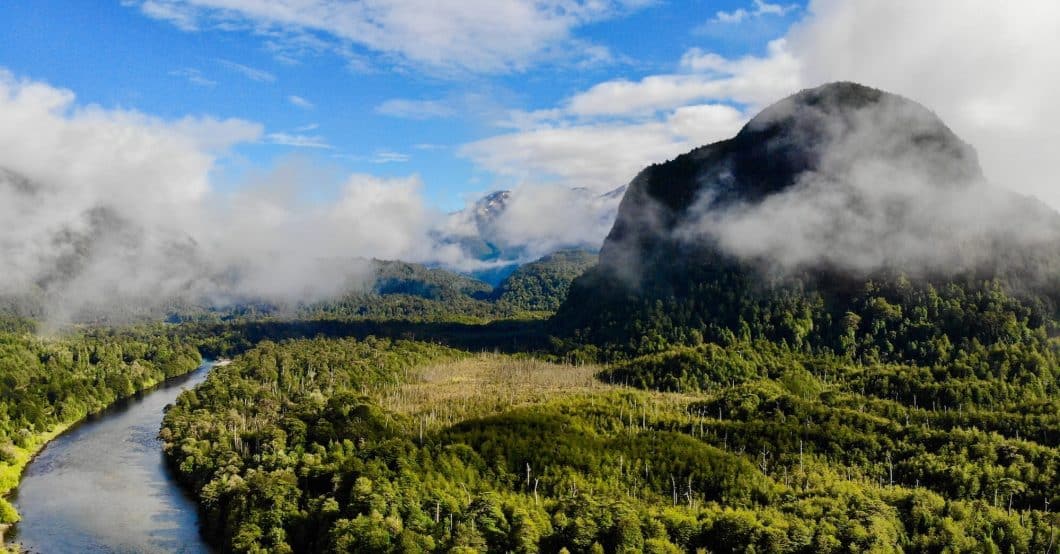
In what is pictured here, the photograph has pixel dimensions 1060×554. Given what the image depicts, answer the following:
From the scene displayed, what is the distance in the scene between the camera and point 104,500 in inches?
4028

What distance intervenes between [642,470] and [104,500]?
3013 inches

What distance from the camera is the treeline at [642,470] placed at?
226 ft

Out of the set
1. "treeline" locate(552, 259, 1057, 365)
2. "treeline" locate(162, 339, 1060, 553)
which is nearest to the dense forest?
"treeline" locate(162, 339, 1060, 553)

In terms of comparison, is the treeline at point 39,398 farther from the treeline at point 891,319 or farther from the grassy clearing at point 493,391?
the treeline at point 891,319

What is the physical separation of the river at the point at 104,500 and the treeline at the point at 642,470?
4.12 m

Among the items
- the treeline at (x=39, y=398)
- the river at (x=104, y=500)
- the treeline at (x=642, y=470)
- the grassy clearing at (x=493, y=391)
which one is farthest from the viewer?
the grassy clearing at (x=493, y=391)

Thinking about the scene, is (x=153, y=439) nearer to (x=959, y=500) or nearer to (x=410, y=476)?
(x=410, y=476)

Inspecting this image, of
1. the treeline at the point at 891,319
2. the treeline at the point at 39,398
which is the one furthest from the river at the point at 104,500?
the treeline at the point at 891,319

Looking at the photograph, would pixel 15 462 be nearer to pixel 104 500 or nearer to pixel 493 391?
pixel 104 500

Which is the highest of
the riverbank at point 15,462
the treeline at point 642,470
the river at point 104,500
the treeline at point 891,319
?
the treeline at point 891,319

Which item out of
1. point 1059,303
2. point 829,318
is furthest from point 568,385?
point 1059,303

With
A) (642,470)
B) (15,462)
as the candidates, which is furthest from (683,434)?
(15,462)

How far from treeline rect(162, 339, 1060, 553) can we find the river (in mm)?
4121

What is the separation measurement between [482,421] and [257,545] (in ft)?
150
